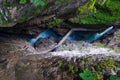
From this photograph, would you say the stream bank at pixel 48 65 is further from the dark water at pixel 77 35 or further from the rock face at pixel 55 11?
the dark water at pixel 77 35

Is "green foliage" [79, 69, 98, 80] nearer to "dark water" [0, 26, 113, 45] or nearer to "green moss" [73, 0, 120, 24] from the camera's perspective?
"dark water" [0, 26, 113, 45]

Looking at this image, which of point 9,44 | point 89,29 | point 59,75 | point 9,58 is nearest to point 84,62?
point 59,75

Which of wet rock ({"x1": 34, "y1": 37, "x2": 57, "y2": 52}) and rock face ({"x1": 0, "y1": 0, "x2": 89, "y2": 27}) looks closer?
rock face ({"x1": 0, "y1": 0, "x2": 89, "y2": 27})

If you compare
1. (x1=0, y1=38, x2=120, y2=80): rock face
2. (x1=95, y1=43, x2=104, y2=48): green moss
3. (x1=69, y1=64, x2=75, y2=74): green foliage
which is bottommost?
(x1=95, y1=43, x2=104, y2=48): green moss

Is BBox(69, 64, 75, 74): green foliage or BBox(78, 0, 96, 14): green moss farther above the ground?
BBox(78, 0, 96, 14): green moss

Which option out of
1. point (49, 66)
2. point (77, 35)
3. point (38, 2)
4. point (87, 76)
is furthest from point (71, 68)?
point (77, 35)

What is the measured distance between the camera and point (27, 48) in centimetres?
870

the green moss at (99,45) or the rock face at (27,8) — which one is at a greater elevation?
the rock face at (27,8)

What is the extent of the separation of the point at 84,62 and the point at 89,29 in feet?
12.5

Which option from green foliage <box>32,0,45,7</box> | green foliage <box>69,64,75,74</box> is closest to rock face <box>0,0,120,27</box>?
green foliage <box>32,0,45,7</box>

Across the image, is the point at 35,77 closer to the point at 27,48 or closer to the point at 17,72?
the point at 17,72

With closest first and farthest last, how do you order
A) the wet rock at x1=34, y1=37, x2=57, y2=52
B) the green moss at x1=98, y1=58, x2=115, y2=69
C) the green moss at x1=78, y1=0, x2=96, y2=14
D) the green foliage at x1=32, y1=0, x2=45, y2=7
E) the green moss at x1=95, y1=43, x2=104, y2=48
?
1. the green foliage at x1=32, y1=0, x2=45, y2=7
2. the green moss at x1=98, y1=58, x2=115, y2=69
3. the green moss at x1=78, y1=0, x2=96, y2=14
4. the wet rock at x1=34, y1=37, x2=57, y2=52
5. the green moss at x1=95, y1=43, x2=104, y2=48

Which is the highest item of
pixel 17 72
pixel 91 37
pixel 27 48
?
pixel 17 72

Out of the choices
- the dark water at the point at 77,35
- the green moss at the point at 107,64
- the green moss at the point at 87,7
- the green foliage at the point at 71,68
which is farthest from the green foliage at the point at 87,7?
the green foliage at the point at 71,68
